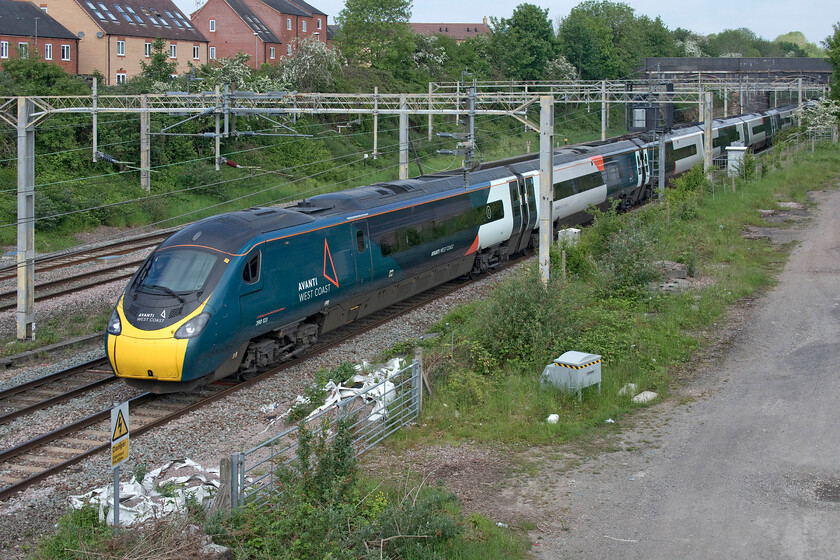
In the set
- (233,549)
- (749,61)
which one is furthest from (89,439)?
(749,61)

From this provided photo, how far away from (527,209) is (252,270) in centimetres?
1220

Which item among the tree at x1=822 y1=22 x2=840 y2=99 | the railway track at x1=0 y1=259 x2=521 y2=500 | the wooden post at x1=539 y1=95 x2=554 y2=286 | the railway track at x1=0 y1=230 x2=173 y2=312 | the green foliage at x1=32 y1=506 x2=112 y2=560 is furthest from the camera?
the tree at x1=822 y1=22 x2=840 y2=99

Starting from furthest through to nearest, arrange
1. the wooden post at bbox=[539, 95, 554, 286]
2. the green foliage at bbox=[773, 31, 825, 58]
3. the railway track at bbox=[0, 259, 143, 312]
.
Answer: the green foliage at bbox=[773, 31, 825, 58]
the railway track at bbox=[0, 259, 143, 312]
the wooden post at bbox=[539, 95, 554, 286]

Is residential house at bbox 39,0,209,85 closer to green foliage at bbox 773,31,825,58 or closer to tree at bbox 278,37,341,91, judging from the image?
tree at bbox 278,37,341,91

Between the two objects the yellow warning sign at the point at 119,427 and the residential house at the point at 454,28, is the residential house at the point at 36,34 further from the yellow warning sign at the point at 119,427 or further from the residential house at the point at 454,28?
the residential house at the point at 454,28

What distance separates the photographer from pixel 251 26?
216ft

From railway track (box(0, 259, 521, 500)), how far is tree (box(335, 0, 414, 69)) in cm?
4992

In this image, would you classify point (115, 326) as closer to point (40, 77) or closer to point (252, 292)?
point (252, 292)

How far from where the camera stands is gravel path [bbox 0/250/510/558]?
33.3ft

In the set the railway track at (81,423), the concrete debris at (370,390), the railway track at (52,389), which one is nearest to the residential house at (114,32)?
the railway track at (52,389)

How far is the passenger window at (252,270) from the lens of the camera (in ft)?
47.0

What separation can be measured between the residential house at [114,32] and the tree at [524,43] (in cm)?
2828

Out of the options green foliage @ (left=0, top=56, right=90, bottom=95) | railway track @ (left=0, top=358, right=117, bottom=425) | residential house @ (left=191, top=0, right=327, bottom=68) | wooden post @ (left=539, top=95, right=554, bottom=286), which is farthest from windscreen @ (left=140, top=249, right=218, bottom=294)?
residential house @ (left=191, top=0, right=327, bottom=68)

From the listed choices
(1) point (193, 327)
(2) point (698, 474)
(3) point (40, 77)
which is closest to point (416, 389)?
(1) point (193, 327)
